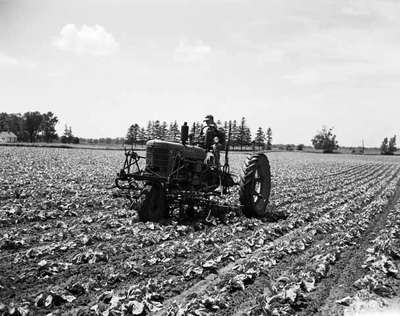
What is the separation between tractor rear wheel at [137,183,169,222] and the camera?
9.77 m

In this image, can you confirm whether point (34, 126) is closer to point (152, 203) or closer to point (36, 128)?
point (36, 128)

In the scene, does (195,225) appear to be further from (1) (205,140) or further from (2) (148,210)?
(1) (205,140)

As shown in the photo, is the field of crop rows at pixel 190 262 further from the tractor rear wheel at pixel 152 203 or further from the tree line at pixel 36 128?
the tree line at pixel 36 128

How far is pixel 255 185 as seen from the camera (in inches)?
481

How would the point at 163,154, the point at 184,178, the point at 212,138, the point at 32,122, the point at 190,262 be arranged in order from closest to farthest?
the point at 190,262
the point at 163,154
the point at 184,178
the point at 212,138
the point at 32,122

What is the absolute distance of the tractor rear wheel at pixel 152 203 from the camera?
9.77m

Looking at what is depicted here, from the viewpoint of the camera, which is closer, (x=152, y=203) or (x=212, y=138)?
(x=152, y=203)

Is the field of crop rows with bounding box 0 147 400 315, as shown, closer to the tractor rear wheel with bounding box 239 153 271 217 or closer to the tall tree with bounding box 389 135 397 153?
the tractor rear wheel with bounding box 239 153 271 217

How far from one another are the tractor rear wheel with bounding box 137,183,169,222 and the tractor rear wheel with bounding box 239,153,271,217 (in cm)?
253

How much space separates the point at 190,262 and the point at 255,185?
5700 mm

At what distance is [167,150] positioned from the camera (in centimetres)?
1025

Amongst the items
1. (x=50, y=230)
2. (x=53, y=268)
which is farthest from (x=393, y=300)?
(x=50, y=230)

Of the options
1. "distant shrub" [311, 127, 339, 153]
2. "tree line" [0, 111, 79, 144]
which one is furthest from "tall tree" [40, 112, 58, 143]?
"distant shrub" [311, 127, 339, 153]

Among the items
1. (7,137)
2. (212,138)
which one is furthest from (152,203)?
(7,137)
